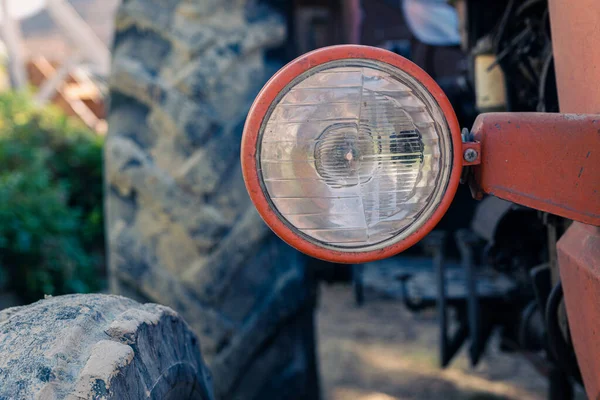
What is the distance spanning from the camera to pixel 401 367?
3.02 meters

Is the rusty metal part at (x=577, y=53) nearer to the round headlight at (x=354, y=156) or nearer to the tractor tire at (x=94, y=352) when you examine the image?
the round headlight at (x=354, y=156)

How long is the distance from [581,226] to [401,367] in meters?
2.15

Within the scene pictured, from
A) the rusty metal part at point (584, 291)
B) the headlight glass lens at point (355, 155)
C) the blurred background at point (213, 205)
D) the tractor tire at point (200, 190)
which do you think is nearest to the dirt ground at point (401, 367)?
the blurred background at point (213, 205)

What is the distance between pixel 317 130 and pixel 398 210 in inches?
6.6

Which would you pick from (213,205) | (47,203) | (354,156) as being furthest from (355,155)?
(47,203)

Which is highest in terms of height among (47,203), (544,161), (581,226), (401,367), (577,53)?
(577,53)

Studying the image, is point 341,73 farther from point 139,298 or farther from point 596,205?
point 139,298

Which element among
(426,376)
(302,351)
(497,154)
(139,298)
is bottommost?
(426,376)

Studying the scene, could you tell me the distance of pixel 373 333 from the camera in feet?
11.5

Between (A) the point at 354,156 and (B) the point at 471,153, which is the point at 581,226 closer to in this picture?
(B) the point at 471,153

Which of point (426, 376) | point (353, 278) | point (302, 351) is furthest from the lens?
point (426, 376)

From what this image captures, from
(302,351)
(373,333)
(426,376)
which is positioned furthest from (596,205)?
(373,333)

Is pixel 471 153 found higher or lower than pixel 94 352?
higher

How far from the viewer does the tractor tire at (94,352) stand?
0.81 metres
